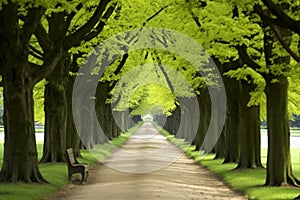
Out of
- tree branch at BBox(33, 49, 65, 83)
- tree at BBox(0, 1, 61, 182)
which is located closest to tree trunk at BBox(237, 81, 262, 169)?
tree branch at BBox(33, 49, 65, 83)

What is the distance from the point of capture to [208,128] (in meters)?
43.0

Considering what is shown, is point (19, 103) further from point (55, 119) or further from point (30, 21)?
point (55, 119)

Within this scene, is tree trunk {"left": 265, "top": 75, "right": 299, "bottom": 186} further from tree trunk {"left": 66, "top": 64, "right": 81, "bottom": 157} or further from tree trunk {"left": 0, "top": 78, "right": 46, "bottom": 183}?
tree trunk {"left": 66, "top": 64, "right": 81, "bottom": 157}

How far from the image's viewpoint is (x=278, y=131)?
2094cm

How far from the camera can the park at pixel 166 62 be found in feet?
62.6

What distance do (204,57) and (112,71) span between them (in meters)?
9.48

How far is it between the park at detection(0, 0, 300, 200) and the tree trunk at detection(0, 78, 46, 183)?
3 cm

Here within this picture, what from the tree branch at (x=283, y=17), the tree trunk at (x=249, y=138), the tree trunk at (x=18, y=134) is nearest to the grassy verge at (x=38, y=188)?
the tree trunk at (x=18, y=134)

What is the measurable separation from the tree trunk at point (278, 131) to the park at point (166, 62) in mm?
33

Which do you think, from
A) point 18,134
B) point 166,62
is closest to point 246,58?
point 18,134

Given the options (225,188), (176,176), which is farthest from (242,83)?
(225,188)

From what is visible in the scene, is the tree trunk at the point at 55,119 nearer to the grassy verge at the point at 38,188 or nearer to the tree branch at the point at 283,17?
the grassy verge at the point at 38,188

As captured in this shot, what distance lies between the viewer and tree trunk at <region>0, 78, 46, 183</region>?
20594mm

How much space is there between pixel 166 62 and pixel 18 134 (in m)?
22.6
